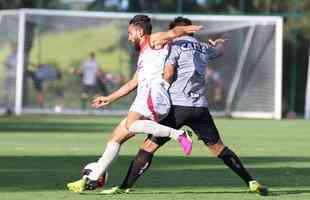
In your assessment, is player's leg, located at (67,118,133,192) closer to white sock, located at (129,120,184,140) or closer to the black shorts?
white sock, located at (129,120,184,140)

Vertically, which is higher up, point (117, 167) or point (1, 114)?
point (117, 167)

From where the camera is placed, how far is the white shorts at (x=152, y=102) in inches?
442

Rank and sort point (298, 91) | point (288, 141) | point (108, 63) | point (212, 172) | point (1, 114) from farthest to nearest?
point (298, 91), point (108, 63), point (1, 114), point (288, 141), point (212, 172)

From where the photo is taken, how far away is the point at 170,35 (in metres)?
11.0

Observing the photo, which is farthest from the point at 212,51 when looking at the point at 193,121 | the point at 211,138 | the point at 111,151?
the point at 111,151

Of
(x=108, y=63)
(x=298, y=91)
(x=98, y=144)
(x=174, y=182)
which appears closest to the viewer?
(x=174, y=182)

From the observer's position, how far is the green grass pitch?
11.9 m

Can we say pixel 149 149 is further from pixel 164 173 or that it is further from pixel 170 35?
pixel 164 173

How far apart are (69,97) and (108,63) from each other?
1949 mm

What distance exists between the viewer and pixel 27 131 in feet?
81.3

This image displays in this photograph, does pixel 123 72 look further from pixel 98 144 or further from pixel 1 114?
pixel 98 144

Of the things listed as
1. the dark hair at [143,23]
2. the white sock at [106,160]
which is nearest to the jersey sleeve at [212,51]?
the dark hair at [143,23]

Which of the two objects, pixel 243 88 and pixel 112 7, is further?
pixel 112 7

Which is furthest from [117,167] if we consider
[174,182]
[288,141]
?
[288,141]
